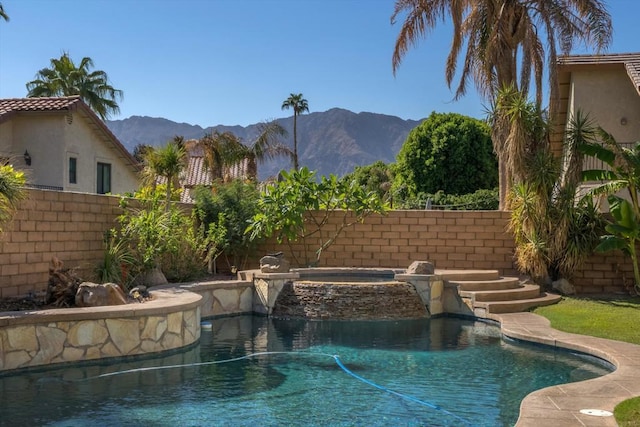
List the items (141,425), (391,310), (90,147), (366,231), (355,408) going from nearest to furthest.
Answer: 1. (141,425)
2. (355,408)
3. (391,310)
4. (366,231)
5. (90,147)

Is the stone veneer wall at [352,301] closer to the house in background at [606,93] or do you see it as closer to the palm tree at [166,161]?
the palm tree at [166,161]

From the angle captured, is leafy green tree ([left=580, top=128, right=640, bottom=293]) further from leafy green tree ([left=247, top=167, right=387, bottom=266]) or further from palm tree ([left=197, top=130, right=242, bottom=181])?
palm tree ([left=197, top=130, right=242, bottom=181])

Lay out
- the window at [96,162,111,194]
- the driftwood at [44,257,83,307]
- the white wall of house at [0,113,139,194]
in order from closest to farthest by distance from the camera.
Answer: the driftwood at [44,257,83,307] → the white wall of house at [0,113,139,194] → the window at [96,162,111,194]

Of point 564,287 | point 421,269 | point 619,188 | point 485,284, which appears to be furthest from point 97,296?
point 619,188

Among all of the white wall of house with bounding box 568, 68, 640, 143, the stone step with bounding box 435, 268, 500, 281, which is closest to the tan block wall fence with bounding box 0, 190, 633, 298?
the stone step with bounding box 435, 268, 500, 281

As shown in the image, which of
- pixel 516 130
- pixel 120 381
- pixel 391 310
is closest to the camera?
pixel 120 381

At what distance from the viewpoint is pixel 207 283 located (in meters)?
14.3

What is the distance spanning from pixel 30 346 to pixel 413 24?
1484 cm

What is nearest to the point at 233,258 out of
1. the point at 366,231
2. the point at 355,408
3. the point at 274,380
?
the point at 366,231

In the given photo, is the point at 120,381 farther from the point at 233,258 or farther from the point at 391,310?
the point at 233,258

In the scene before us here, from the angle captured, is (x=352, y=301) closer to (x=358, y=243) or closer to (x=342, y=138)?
(x=358, y=243)

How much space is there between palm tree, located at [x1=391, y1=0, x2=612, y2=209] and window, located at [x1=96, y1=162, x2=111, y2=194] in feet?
45.5

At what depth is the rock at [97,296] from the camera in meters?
10.4

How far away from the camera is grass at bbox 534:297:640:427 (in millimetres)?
11508
